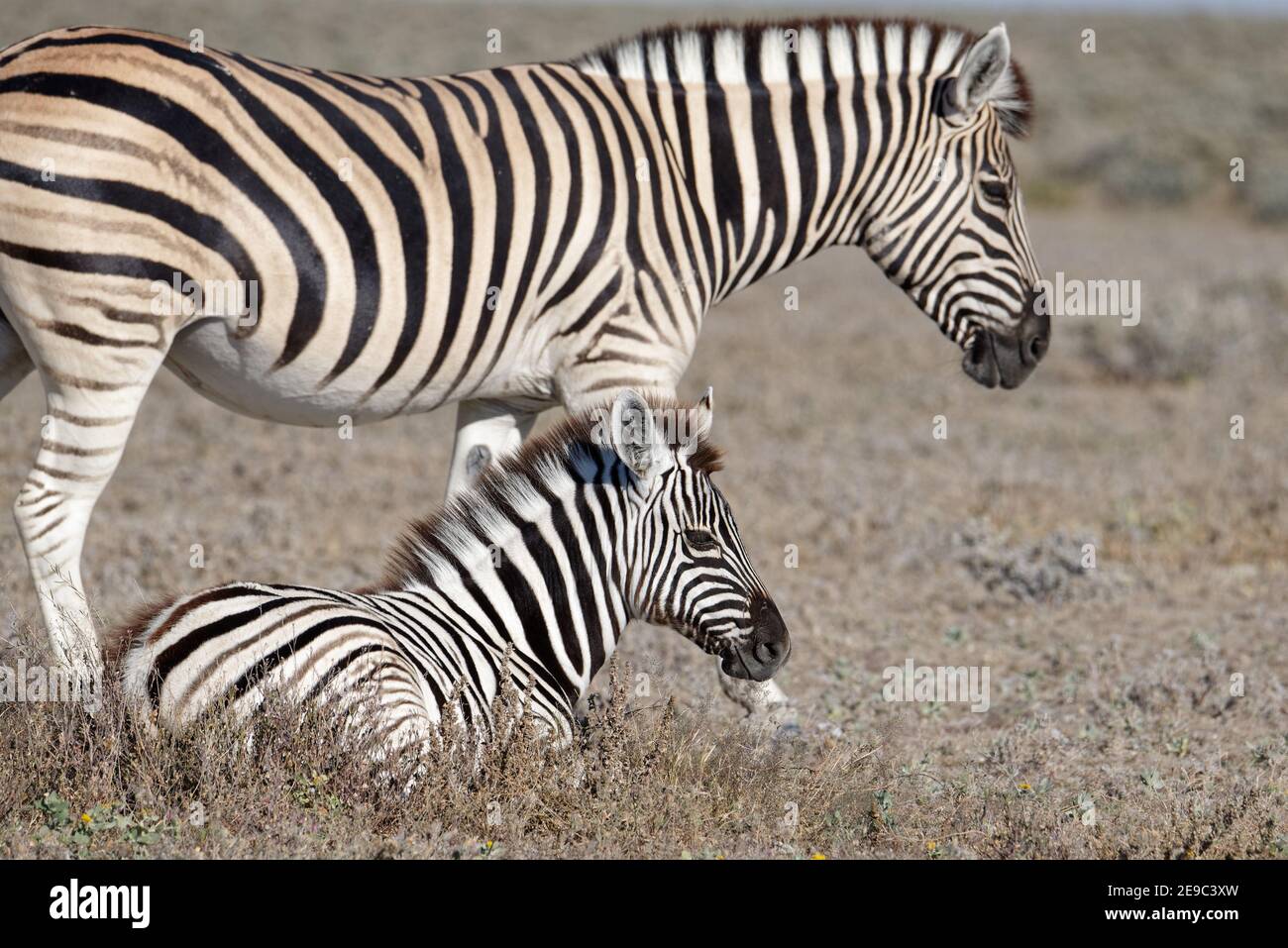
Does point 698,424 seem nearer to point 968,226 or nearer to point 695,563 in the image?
point 695,563

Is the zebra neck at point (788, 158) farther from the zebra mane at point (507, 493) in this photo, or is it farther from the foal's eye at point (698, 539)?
the foal's eye at point (698, 539)

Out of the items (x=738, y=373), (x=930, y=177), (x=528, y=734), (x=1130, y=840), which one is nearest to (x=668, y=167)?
(x=930, y=177)

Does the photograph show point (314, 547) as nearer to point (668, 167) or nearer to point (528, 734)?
point (668, 167)

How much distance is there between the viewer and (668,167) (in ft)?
18.0

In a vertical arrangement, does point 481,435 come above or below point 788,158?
below

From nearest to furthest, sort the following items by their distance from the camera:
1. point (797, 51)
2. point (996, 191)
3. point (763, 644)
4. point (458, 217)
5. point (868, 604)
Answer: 1. point (763, 644)
2. point (458, 217)
3. point (797, 51)
4. point (996, 191)
5. point (868, 604)

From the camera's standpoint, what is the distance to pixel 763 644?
4609mm

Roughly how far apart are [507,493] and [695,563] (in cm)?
65

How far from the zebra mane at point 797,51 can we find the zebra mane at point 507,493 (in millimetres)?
1678

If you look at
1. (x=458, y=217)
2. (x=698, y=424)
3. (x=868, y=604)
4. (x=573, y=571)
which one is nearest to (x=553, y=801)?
(x=573, y=571)

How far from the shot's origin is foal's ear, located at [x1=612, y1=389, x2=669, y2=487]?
4363 mm

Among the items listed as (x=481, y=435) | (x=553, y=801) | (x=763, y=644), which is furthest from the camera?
(x=481, y=435)

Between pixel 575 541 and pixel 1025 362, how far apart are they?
248 centimetres

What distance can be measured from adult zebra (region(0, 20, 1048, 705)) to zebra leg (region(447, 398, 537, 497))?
0.03 ft
